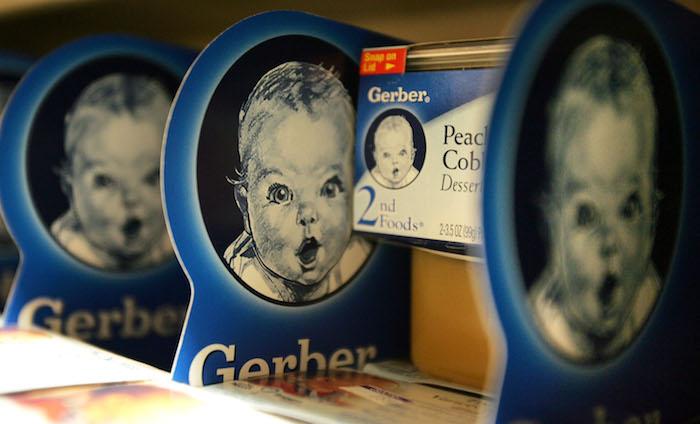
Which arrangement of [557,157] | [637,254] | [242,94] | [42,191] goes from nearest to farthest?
[557,157]
[637,254]
[242,94]
[42,191]

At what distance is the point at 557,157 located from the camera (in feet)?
2.22

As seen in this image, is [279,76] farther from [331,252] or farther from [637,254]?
[637,254]

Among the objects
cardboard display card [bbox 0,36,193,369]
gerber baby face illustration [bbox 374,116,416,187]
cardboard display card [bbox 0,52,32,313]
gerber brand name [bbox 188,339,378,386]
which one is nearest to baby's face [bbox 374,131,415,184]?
gerber baby face illustration [bbox 374,116,416,187]

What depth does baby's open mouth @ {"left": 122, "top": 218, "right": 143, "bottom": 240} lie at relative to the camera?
4.12 ft

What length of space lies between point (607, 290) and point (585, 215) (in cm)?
9

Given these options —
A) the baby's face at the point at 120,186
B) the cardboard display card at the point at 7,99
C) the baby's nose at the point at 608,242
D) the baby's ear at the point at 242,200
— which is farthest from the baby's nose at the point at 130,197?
the baby's nose at the point at 608,242

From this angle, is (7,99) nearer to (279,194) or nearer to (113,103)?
(113,103)

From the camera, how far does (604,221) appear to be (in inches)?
29.3

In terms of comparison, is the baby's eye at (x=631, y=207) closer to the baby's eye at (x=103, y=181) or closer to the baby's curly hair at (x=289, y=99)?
the baby's curly hair at (x=289, y=99)

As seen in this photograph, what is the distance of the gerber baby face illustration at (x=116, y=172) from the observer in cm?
121

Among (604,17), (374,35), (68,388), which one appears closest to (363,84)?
(374,35)

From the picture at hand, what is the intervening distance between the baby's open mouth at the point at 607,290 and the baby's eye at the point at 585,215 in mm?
66

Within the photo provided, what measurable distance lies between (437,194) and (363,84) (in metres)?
0.18

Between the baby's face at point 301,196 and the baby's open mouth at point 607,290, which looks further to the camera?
the baby's face at point 301,196
